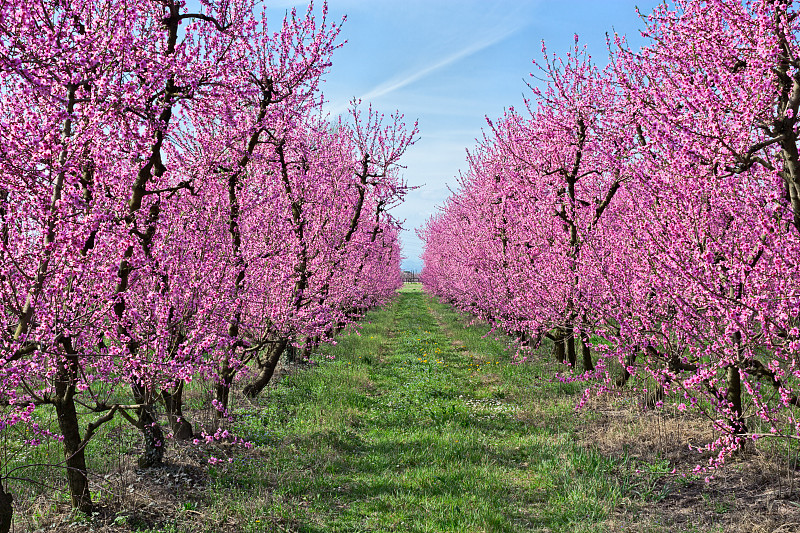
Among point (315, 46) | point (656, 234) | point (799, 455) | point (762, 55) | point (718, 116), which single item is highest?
point (315, 46)

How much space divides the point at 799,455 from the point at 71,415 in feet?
27.7

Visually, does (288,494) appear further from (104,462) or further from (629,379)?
(629,379)

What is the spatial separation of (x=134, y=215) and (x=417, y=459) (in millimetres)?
5165

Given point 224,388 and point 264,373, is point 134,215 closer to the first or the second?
point 224,388

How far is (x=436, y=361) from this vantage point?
14938 mm

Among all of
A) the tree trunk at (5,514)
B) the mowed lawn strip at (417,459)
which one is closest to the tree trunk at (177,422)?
the mowed lawn strip at (417,459)

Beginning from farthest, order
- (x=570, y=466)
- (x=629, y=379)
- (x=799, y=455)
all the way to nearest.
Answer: (x=629, y=379)
(x=570, y=466)
(x=799, y=455)

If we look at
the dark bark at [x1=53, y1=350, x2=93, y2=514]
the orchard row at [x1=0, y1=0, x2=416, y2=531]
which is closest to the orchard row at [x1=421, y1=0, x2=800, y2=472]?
the orchard row at [x1=0, y1=0, x2=416, y2=531]

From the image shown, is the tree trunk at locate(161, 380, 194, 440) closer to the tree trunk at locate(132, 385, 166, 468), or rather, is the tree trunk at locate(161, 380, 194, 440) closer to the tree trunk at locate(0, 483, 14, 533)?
the tree trunk at locate(132, 385, 166, 468)

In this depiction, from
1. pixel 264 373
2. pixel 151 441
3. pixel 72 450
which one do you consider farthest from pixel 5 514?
pixel 264 373

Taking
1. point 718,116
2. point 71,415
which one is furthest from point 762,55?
point 71,415

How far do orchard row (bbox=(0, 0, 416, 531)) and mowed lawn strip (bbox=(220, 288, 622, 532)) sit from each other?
1359 millimetres

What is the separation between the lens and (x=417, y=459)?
7.56 meters

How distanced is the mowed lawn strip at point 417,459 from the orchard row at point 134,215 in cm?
136
